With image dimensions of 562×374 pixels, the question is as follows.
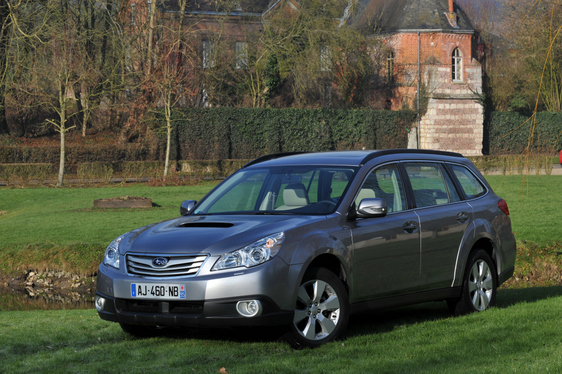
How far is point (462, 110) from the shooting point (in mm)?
62125

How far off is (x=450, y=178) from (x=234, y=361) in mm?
3699

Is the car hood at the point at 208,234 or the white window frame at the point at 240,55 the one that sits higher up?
the white window frame at the point at 240,55

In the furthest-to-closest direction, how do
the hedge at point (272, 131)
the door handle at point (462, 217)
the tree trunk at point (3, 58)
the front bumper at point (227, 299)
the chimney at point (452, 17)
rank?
the chimney at point (452, 17), the hedge at point (272, 131), the tree trunk at point (3, 58), the door handle at point (462, 217), the front bumper at point (227, 299)

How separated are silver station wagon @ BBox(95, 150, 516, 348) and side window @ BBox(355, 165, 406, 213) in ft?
0.05

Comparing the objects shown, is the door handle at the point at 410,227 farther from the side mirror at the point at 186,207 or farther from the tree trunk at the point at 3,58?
the tree trunk at the point at 3,58

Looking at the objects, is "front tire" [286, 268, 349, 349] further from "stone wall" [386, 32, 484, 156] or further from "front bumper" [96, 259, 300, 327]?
"stone wall" [386, 32, 484, 156]

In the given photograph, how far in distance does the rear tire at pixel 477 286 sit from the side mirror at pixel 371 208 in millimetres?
1846

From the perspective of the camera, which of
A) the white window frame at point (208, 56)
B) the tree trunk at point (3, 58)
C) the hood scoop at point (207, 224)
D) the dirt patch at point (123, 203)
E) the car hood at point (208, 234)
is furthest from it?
the white window frame at point (208, 56)

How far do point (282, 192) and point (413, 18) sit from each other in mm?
57451

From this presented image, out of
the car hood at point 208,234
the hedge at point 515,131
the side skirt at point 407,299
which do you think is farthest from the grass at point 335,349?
the hedge at point 515,131

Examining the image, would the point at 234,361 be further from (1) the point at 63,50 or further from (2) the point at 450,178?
(1) the point at 63,50

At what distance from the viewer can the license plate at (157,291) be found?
19.7 ft

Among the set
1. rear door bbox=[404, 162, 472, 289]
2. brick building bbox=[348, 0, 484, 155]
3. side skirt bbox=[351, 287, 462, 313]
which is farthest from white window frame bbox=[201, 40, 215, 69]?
side skirt bbox=[351, 287, 462, 313]

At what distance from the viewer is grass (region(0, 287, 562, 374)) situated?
5664 millimetres
